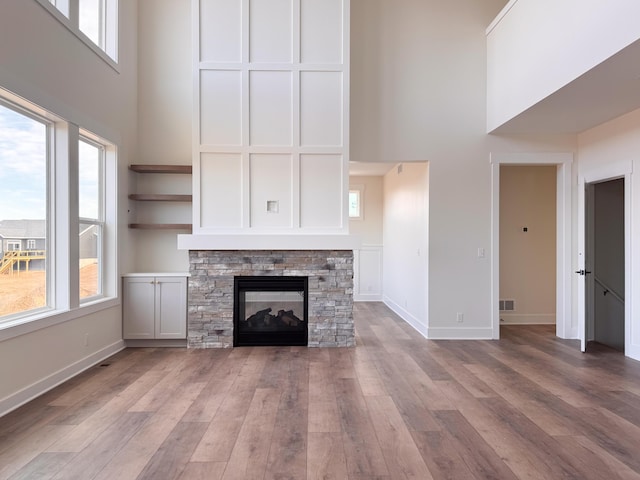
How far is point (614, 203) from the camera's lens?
5562 millimetres

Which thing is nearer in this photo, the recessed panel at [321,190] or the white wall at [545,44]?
the white wall at [545,44]

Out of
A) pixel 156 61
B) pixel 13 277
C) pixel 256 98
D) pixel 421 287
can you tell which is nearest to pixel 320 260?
pixel 421 287

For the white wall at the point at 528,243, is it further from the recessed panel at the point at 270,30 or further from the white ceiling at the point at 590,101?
the recessed panel at the point at 270,30

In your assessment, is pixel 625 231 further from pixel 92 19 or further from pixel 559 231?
pixel 92 19

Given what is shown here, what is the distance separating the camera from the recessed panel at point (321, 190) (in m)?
5.02

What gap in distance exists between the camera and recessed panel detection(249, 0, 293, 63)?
499cm

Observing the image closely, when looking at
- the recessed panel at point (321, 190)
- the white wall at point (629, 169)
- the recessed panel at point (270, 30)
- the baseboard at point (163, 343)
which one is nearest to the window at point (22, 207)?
the baseboard at point (163, 343)

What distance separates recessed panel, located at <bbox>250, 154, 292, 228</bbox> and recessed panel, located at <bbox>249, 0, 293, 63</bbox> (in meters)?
1.23

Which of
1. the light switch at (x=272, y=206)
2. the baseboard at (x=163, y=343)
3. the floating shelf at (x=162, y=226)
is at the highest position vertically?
the light switch at (x=272, y=206)

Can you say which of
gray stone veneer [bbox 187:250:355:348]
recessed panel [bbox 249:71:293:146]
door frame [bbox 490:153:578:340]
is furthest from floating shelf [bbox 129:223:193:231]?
door frame [bbox 490:153:578:340]

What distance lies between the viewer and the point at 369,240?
28.1 ft

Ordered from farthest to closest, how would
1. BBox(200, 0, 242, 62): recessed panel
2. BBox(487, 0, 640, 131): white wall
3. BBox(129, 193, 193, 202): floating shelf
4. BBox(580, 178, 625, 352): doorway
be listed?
BBox(580, 178, 625, 352): doorway → BBox(129, 193, 193, 202): floating shelf → BBox(200, 0, 242, 62): recessed panel → BBox(487, 0, 640, 131): white wall

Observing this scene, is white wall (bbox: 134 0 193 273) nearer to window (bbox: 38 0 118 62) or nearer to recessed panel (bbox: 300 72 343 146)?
window (bbox: 38 0 118 62)

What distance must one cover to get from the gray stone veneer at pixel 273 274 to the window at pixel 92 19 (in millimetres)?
2564
